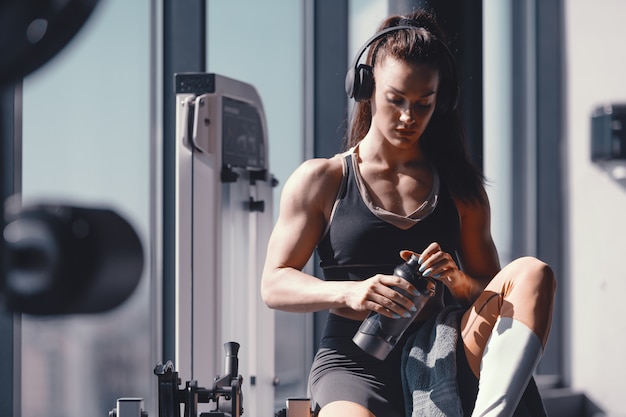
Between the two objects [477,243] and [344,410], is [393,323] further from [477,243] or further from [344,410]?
[477,243]

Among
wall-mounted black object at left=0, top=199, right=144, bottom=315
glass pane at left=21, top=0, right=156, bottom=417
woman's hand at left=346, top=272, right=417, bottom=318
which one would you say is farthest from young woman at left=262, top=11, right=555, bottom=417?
wall-mounted black object at left=0, top=199, right=144, bottom=315

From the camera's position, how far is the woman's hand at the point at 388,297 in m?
1.17

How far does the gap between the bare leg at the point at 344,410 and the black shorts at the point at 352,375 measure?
0.4 inches

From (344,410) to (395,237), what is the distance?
0.30 metres

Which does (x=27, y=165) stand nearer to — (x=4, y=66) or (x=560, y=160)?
(x=4, y=66)

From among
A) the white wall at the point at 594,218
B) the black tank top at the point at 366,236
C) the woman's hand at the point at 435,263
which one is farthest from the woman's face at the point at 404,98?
the white wall at the point at 594,218

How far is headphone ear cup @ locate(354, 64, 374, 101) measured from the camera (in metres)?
1.40

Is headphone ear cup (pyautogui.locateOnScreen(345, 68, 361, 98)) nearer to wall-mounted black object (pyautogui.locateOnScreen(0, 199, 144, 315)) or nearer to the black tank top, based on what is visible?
the black tank top

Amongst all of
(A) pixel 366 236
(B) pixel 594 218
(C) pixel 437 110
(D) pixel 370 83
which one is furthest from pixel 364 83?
(B) pixel 594 218

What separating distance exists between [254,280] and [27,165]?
150cm

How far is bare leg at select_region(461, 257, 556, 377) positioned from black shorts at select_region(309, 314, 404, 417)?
14cm

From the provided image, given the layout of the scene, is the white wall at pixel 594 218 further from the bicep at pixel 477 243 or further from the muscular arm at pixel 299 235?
the muscular arm at pixel 299 235

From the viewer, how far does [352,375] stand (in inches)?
51.8

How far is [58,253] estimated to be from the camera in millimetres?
278
